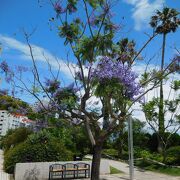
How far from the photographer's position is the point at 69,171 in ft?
55.8

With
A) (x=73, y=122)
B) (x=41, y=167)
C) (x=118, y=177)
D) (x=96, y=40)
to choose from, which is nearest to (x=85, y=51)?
(x=96, y=40)

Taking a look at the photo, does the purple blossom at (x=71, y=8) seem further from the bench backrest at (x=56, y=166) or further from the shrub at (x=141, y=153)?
the shrub at (x=141, y=153)

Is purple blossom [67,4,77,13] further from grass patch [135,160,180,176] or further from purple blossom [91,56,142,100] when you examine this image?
grass patch [135,160,180,176]

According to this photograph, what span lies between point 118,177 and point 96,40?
9.34m

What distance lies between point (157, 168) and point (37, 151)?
8432 mm

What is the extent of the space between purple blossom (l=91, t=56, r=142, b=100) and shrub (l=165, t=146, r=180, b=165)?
14989mm

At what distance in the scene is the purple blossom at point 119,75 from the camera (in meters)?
9.74

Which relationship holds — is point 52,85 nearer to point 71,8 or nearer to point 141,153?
point 71,8

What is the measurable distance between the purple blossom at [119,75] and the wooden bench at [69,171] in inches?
300

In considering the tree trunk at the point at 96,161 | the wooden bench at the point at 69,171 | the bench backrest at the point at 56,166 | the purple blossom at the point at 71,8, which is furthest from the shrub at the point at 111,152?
the purple blossom at the point at 71,8

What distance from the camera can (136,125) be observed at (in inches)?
1117

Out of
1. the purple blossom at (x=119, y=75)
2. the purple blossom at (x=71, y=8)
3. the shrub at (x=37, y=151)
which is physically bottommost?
the shrub at (x=37, y=151)

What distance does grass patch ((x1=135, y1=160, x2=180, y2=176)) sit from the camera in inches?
817

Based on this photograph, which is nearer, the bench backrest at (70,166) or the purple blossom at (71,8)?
the purple blossom at (71,8)
